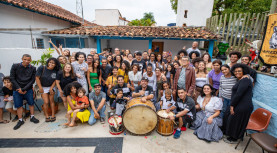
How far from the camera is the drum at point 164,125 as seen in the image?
3.55 metres

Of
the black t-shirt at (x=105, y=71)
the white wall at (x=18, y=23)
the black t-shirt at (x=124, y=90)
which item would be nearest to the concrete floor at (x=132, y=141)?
the black t-shirt at (x=124, y=90)

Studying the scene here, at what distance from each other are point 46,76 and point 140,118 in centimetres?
299

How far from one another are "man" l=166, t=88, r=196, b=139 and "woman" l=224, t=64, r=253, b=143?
875 mm

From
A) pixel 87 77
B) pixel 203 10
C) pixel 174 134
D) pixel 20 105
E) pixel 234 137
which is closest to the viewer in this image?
pixel 234 137

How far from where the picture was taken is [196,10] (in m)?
13.9

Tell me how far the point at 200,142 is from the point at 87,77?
3.84 metres

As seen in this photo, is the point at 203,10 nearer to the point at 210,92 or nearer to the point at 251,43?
the point at 251,43

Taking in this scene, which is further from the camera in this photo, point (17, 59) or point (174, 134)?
point (17, 59)

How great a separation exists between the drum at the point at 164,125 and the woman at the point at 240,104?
1.40 meters

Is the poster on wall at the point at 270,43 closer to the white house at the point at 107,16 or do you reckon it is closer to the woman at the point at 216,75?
A: the woman at the point at 216,75

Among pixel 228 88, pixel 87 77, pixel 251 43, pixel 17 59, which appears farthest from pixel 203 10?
pixel 17 59

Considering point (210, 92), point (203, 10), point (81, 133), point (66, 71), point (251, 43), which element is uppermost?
point (203, 10)

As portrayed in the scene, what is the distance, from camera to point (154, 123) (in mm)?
3520

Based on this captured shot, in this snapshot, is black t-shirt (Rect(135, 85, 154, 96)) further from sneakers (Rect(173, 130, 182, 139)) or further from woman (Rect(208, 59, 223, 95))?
woman (Rect(208, 59, 223, 95))
